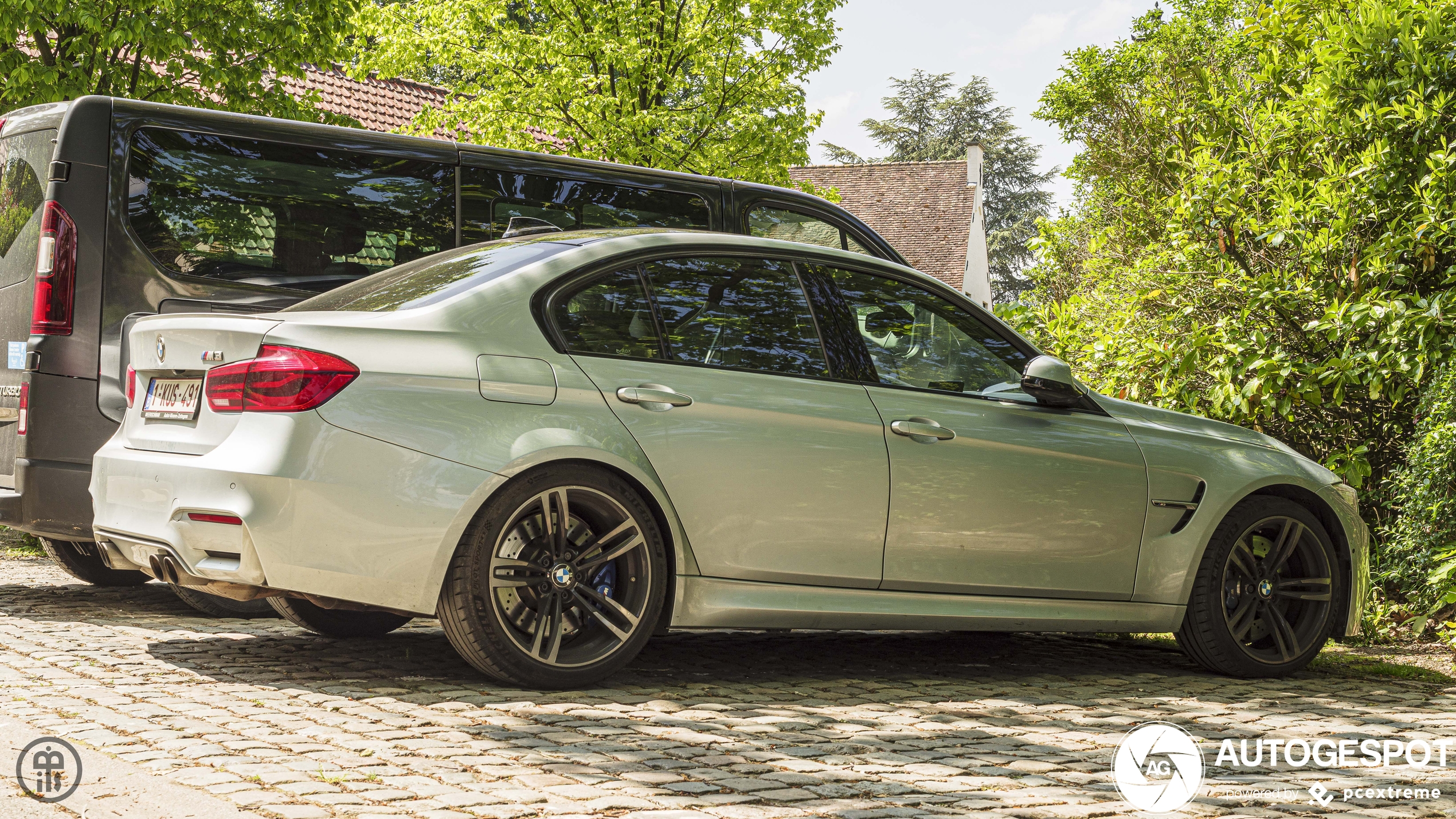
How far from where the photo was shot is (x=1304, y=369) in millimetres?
7812

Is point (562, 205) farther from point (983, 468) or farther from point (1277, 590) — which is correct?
point (1277, 590)

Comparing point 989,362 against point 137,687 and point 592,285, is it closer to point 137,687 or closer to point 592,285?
point 592,285

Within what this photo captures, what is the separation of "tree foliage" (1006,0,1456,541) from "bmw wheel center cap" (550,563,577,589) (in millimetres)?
4735

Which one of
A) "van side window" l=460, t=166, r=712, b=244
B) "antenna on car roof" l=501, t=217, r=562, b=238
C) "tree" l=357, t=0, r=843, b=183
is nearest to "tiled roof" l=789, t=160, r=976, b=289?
"tree" l=357, t=0, r=843, b=183

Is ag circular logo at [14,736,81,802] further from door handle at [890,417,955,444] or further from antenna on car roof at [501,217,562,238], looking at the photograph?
antenna on car roof at [501,217,562,238]

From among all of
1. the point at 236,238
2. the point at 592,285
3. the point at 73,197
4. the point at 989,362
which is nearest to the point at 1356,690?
the point at 989,362

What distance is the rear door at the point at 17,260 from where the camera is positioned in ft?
20.7

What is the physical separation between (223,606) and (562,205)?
2.82 metres

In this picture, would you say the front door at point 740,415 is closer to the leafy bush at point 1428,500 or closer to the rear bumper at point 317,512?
the rear bumper at point 317,512

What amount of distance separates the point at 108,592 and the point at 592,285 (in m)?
4.02

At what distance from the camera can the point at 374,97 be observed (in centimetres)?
2419

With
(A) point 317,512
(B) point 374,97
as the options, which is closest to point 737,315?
(A) point 317,512

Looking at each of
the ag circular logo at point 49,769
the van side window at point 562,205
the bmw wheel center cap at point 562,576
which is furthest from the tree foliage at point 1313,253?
the ag circular logo at point 49,769

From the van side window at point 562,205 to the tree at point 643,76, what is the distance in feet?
24.1
